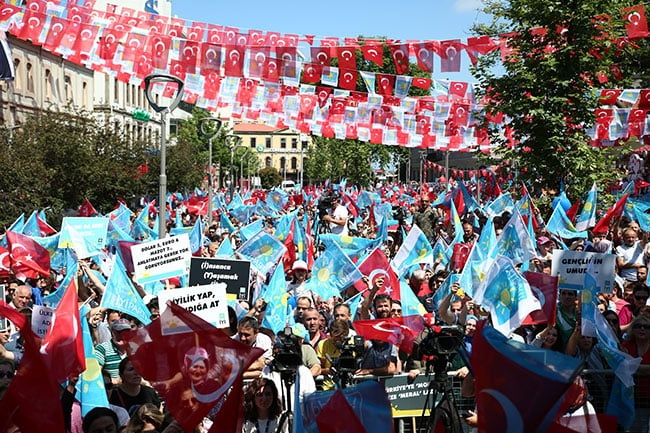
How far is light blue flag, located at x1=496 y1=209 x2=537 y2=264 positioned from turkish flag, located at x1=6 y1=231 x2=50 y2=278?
5767 mm

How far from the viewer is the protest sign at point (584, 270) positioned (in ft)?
30.1

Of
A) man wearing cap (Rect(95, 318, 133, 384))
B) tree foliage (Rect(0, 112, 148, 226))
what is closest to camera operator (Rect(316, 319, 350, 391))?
man wearing cap (Rect(95, 318, 133, 384))

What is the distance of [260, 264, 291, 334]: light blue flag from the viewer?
32.3 feet

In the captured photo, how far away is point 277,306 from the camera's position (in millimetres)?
10109

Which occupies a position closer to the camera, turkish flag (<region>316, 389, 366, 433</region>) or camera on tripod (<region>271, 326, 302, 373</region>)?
turkish flag (<region>316, 389, 366, 433</region>)

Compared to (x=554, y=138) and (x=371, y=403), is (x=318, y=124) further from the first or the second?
(x=371, y=403)

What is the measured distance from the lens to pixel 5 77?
25250 mm

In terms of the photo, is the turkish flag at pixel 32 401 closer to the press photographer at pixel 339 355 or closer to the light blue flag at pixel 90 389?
the light blue flag at pixel 90 389

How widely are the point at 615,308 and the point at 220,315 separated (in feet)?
12.7

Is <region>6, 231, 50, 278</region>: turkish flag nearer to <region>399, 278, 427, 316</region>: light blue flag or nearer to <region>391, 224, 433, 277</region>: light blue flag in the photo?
<region>391, 224, 433, 277</region>: light blue flag

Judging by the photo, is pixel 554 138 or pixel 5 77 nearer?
pixel 554 138

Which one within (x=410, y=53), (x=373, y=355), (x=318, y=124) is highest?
(x=410, y=53)

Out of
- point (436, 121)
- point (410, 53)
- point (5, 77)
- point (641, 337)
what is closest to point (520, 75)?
point (410, 53)

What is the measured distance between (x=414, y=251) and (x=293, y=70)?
23.2ft
